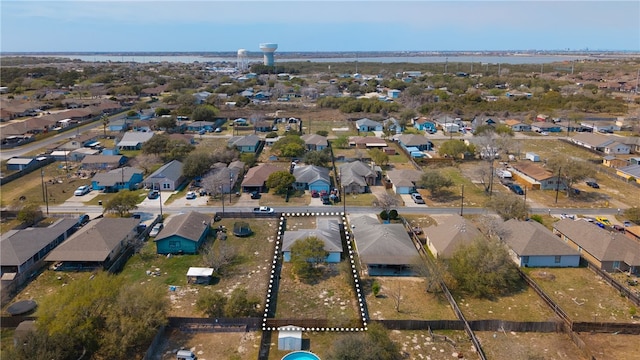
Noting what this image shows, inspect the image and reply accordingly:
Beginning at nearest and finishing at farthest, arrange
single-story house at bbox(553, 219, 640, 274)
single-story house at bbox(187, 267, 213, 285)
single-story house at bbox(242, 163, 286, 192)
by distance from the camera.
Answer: single-story house at bbox(187, 267, 213, 285) < single-story house at bbox(553, 219, 640, 274) < single-story house at bbox(242, 163, 286, 192)

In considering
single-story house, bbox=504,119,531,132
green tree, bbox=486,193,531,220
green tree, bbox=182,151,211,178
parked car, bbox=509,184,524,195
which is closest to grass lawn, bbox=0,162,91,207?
green tree, bbox=182,151,211,178

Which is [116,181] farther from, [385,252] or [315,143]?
[385,252]

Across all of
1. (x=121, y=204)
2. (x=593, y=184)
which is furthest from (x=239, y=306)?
(x=593, y=184)

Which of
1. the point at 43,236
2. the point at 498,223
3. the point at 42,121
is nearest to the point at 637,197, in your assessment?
the point at 498,223

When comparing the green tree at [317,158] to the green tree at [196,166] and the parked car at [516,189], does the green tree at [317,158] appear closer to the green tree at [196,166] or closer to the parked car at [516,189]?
the green tree at [196,166]

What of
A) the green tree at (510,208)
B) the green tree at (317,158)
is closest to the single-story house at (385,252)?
the green tree at (510,208)

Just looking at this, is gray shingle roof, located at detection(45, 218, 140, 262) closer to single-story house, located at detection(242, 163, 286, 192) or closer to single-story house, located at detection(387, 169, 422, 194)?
single-story house, located at detection(242, 163, 286, 192)

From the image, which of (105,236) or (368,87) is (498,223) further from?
(368,87)
